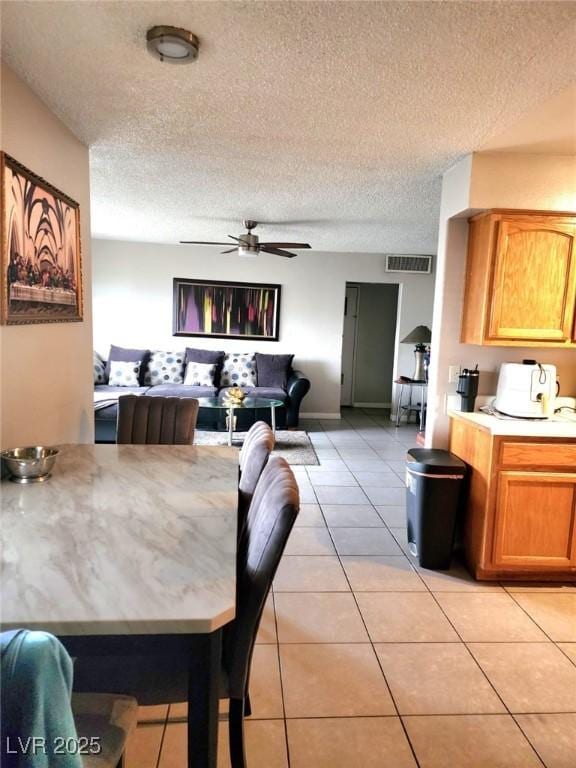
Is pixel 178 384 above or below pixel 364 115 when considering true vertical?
below

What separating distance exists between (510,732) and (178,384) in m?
5.08

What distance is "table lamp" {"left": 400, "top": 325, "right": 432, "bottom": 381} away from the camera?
6215mm

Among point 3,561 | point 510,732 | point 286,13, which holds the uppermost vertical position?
point 286,13

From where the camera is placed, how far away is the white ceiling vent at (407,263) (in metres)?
6.62

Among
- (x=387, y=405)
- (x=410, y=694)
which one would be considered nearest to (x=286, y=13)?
(x=410, y=694)

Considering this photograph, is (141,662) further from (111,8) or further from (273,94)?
(273,94)

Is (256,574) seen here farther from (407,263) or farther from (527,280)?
(407,263)

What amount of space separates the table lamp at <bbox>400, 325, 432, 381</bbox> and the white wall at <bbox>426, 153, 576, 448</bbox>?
320cm

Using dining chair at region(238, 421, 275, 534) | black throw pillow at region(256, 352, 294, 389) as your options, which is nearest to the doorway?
black throw pillow at region(256, 352, 294, 389)

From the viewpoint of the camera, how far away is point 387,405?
793 cm

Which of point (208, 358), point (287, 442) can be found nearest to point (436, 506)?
point (287, 442)

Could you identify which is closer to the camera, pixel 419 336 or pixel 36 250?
pixel 36 250

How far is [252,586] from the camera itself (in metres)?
1.23

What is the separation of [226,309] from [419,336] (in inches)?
104
